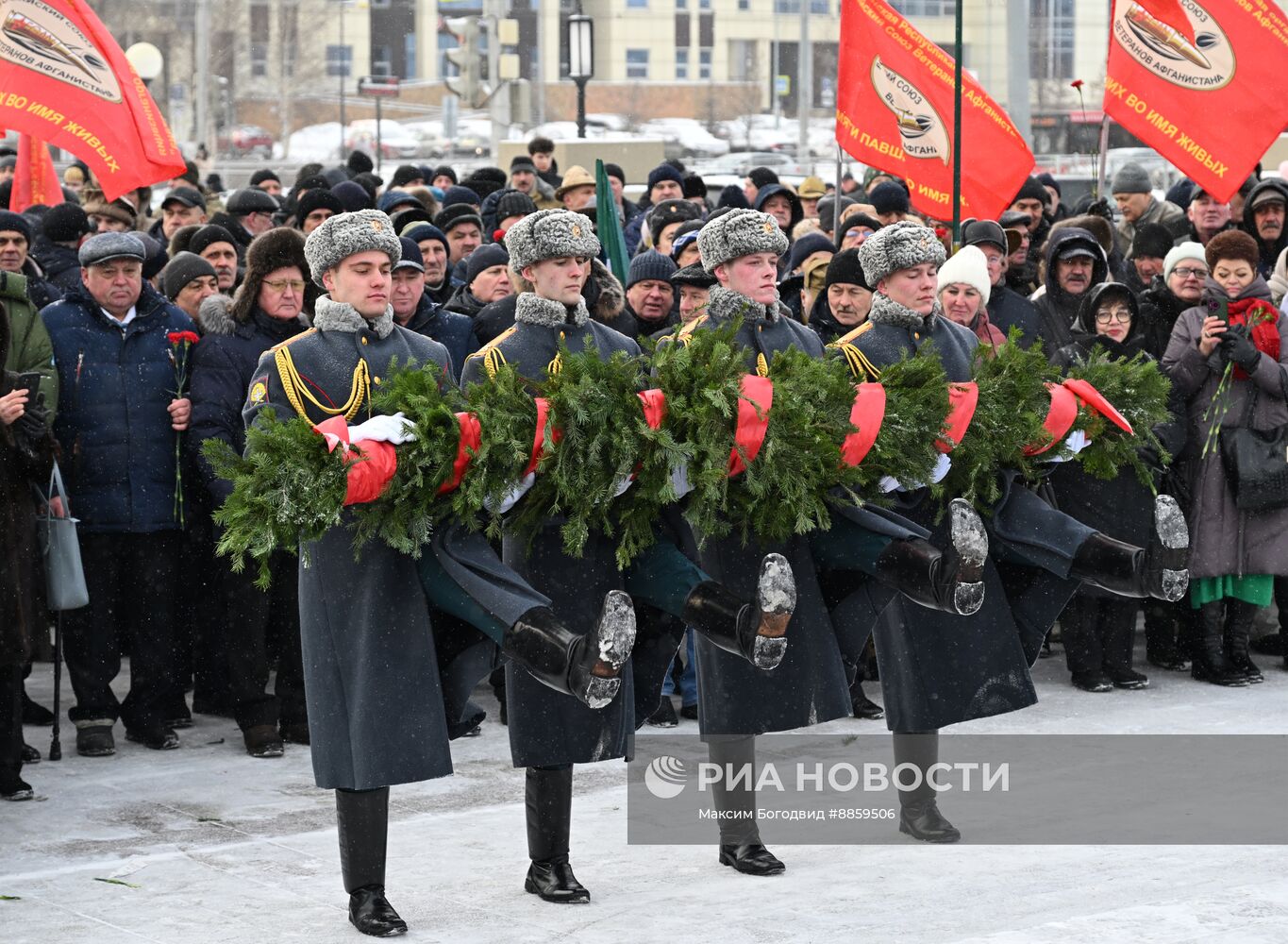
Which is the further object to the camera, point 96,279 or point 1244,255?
point 1244,255

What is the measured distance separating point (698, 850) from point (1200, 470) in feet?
13.7

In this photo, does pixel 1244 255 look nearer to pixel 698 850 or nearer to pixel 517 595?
pixel 698 850

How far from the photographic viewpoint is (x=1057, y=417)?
655 cm

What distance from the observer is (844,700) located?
649cm

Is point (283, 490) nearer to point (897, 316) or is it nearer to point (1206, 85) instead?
point (897, 316)

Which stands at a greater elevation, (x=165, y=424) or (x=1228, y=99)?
(x=1228, y=99)

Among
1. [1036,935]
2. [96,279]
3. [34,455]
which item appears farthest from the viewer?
[96,279]

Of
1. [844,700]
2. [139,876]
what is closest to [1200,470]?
[844,700]

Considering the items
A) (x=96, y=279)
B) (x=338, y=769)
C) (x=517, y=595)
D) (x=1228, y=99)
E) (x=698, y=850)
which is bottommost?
(x=698, y=850)

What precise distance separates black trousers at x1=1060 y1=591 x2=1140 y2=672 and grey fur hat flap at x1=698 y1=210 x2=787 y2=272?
11.8 ft

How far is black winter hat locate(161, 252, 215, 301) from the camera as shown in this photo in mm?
9211

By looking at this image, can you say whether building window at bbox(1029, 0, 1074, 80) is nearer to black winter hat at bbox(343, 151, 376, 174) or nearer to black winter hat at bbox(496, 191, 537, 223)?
black winter hat at bbox(343, 151, 376, 174)

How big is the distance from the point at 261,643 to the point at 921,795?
310 centimetres

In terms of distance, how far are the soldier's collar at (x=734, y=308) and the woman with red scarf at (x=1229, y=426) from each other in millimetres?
3698
